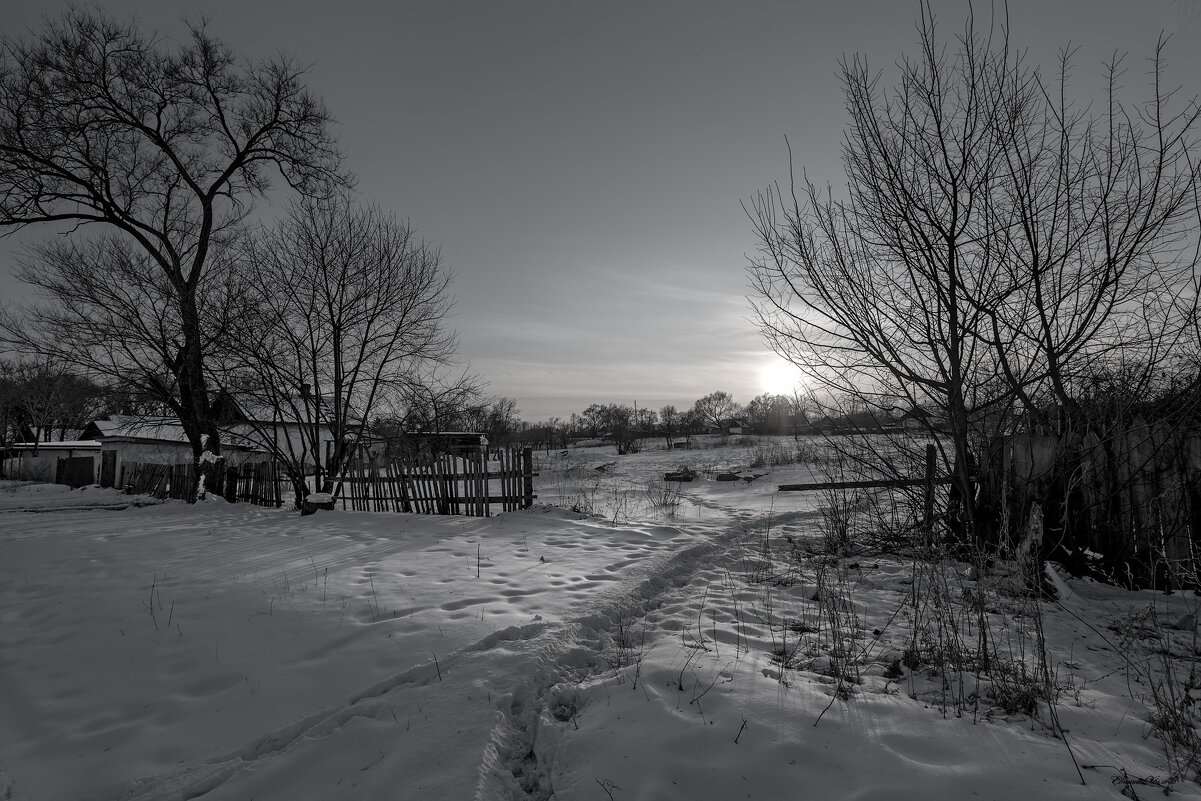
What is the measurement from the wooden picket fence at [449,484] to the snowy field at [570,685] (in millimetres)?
3737

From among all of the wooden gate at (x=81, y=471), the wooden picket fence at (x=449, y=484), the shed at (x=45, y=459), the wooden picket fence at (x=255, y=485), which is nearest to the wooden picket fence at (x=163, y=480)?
the wooden picket fence at (x=255, y=485)

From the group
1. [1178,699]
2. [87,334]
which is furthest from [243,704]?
[87,334]

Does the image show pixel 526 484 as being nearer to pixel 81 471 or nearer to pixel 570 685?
pixel 570 685

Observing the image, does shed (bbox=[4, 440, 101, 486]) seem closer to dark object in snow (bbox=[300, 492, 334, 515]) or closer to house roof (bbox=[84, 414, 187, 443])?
house roof (bbox=[84, 414, 187, 443])

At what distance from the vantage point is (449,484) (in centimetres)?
999

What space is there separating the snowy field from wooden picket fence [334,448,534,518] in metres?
3.74

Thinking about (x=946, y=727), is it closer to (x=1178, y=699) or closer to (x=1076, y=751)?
(x=1076, y=751)

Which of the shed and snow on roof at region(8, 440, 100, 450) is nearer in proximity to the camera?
the shed

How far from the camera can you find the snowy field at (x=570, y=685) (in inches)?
86.0

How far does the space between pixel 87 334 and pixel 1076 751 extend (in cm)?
1795

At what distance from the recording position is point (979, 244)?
489cm

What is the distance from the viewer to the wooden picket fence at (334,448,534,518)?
31.9ft

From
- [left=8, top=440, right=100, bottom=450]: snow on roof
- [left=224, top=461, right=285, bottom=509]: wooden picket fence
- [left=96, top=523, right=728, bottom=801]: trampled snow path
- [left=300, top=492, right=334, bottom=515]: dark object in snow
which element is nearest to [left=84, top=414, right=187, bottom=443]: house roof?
[left=8, top=440, right=100, bottom=450]: snow on roof

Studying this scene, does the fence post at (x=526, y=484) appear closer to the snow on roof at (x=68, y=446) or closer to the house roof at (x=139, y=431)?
the house roof at (x=139, y=431)
